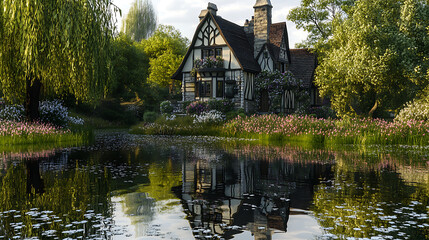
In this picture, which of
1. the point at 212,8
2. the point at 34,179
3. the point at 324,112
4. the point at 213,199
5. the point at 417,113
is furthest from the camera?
the point at 324,112

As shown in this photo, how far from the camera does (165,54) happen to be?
51875 millimetres

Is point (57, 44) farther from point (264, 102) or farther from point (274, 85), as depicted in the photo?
point (264, 102)

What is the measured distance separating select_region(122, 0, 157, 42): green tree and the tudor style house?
3643 centimetres

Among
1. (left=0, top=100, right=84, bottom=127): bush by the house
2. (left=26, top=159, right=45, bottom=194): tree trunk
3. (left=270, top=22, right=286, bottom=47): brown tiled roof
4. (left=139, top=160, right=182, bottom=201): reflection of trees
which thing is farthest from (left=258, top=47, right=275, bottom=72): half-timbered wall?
(left=26, top=159, right=45, bottom=194): tree trunk

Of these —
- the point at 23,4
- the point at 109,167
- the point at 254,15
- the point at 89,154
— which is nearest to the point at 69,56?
the point at 23,4

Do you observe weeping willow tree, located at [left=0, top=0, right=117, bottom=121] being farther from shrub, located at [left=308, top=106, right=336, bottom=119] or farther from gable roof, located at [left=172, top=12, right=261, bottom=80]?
shrub, located at [left=308, top=106, right=336, bottom=119]

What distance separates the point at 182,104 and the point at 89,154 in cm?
2114

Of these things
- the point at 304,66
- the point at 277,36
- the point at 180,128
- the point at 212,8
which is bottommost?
the point at 180,128

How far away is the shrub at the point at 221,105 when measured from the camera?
105 feet

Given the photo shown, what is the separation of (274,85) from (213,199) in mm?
29285

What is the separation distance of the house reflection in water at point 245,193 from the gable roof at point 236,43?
22851 millimetres

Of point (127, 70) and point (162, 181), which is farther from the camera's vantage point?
point (127, 70)

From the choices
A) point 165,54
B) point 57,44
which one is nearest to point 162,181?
point 57,44

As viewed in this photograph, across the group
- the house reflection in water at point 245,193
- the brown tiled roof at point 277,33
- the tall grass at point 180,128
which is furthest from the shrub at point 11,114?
the brown tiled roof at point 277,33
